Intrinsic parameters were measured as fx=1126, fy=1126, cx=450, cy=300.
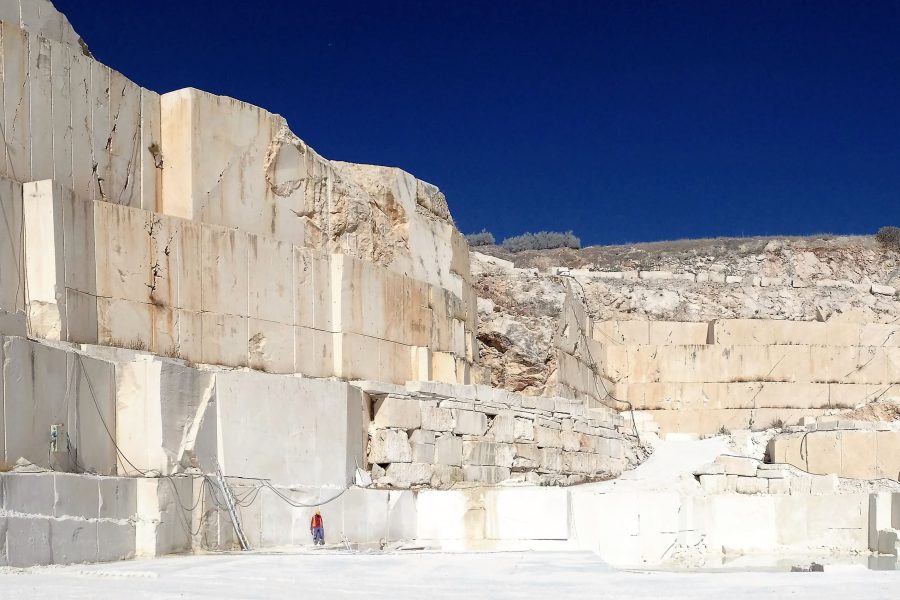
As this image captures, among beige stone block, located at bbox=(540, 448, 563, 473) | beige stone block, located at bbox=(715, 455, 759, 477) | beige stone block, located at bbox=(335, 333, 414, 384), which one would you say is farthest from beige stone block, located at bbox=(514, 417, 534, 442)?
beige stone block, located at bbox=(715, 455, 759, 477)

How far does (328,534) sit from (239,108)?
4.34 meters

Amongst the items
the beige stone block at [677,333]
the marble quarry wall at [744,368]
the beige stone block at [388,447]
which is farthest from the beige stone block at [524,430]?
the beige stone block at [677,333]

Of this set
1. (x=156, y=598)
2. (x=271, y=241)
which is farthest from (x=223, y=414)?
(x=156, y=598)

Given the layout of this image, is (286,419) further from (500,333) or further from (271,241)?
(500,333)

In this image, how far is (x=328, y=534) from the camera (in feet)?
34.8

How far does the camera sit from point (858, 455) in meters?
19.8

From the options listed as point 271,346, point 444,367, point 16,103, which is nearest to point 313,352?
point 271,346

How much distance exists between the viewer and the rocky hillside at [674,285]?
16703mm

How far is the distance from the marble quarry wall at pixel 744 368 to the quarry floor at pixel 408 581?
56.6 ft

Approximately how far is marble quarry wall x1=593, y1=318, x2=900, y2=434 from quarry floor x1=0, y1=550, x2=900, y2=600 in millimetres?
17251

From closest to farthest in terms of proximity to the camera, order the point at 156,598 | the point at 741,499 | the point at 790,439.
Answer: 1. the point at 156,598
2. the point at 741,499
3. the point at 790,439

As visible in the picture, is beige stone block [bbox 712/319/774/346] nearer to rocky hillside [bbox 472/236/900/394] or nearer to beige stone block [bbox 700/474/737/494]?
rocky hillside [bbox 472/236/900/394]

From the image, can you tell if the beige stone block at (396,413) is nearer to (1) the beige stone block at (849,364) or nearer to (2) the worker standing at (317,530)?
(2) the worker standing at (317,530)

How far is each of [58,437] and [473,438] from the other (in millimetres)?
6522
